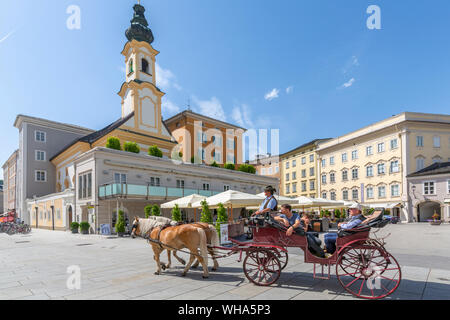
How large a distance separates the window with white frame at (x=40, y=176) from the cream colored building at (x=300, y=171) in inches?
1786

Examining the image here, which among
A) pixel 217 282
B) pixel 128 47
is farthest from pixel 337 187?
pixel 217 282

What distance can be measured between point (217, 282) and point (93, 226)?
19.7 m

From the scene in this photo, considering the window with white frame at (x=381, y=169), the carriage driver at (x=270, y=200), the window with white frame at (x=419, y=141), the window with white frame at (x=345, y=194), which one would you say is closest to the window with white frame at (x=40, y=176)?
the carriage driver at (x=270, y=200)

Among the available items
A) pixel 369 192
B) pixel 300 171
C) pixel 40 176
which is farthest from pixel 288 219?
pixel 300 171

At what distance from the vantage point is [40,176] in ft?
127

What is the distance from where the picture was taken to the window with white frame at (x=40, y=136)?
127 feet

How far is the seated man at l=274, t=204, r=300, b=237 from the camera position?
5.92 m

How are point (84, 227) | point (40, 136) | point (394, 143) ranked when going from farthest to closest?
point (394, 143) < point (40, 136) < point (84, 227)

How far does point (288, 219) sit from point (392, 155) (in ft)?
142

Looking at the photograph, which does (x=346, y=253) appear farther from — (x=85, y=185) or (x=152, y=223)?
(x=85, y=185)

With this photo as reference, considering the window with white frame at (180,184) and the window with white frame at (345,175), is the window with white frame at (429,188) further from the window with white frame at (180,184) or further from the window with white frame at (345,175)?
the window with white frame at (180,184)

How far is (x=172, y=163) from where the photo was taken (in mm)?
27750
